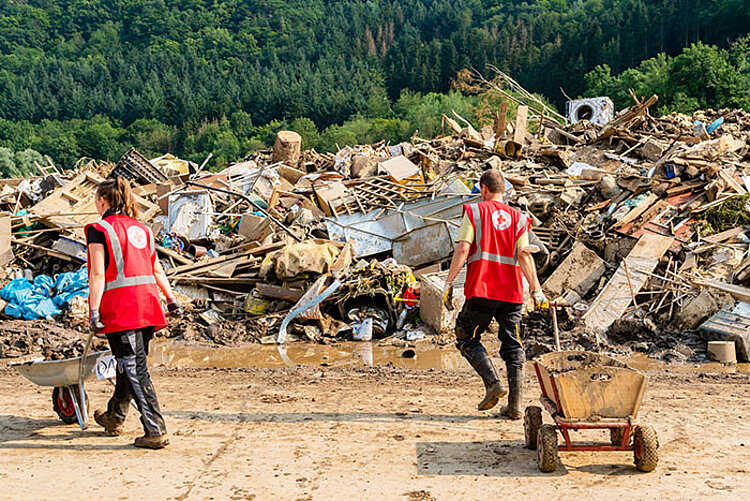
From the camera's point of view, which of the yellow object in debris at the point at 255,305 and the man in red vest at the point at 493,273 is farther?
the yellow object in debris at the point at 255,305

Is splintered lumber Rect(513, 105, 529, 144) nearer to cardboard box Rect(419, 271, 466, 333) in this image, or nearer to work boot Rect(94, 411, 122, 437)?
cardboard box Rect(419, 271, 466, 333)

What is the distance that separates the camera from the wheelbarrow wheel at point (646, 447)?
4.04m

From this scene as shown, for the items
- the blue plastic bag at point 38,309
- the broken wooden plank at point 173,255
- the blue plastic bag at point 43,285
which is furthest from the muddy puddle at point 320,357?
the blue plastic bag at point 43,285

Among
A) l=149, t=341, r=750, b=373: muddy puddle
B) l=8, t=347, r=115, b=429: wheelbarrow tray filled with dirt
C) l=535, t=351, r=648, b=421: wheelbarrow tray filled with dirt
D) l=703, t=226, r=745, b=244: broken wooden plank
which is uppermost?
l=8, t=347, r=115, b=429: wheelbarrow tray filled with dirt

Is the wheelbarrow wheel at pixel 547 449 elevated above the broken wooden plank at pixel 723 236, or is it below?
above

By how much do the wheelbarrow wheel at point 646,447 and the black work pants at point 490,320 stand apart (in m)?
1.19

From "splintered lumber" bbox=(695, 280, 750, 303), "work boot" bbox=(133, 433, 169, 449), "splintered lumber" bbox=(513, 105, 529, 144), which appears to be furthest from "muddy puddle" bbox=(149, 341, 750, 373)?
"splintered lumber" bbox=(513, 105, 529, 144)

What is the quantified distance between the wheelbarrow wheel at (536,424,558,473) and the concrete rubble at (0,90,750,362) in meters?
4.25

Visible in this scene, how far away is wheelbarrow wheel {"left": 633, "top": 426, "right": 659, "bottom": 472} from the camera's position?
404 centimetres

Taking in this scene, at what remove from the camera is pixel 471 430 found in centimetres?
507

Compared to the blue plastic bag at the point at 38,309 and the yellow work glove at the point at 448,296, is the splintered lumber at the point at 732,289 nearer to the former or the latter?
the yellow work glove at the point at 448,296

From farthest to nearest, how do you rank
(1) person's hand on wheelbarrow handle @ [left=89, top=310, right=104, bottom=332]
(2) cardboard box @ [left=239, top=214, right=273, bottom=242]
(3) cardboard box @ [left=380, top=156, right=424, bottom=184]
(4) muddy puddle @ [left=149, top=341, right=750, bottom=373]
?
(3) cardboard box @ [left=380, top=156, right=424, bottom=184]
(2) cardboard box @ [left=239, top=214, right=273, bottom=242]
(4) muddy puddle @ [left=149, top=341, right=750, bottom=373]
(1) person's hand on wheelbarrow handle @ [left=89, top=310, right=104, bottom=332]

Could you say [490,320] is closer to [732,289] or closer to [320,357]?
[320,357]

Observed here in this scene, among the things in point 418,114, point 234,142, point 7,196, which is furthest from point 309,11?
point 7,196
